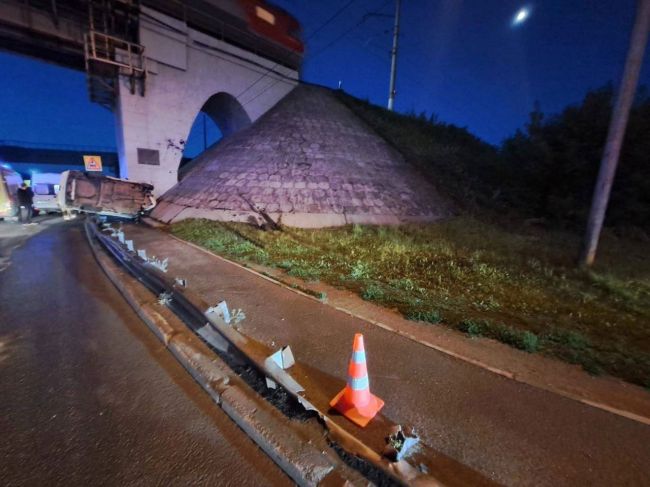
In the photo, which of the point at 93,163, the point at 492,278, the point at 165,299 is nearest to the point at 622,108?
the point at 492,278

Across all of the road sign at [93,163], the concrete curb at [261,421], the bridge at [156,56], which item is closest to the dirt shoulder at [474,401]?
the concrete curb at [261,421]

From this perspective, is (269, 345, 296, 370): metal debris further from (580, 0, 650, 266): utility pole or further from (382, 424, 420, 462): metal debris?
(580, 0, 650, 266): utility pole

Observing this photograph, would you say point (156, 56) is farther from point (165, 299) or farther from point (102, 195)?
point (165, 299)

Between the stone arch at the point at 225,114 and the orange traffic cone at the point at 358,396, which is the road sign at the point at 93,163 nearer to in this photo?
the stone arch at the point at 225,114

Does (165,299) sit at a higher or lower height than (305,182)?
lower

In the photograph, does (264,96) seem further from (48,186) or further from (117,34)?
(48,186)

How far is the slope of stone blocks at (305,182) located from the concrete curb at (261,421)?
8.49 m

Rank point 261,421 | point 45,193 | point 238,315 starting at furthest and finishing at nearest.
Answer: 1. point 45,193
2. point 238,315
3. point 261,421

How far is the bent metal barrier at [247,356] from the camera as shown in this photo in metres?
1.83

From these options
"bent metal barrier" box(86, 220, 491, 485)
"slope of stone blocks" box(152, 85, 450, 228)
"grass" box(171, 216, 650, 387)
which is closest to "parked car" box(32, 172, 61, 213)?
"slope of stone blocks" box(152, 85, 450, 228)

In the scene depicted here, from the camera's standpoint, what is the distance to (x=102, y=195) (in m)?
13.3

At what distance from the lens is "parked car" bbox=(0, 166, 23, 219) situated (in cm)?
1330

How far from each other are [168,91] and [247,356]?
1861cm

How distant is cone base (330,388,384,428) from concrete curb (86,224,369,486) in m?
0.25
